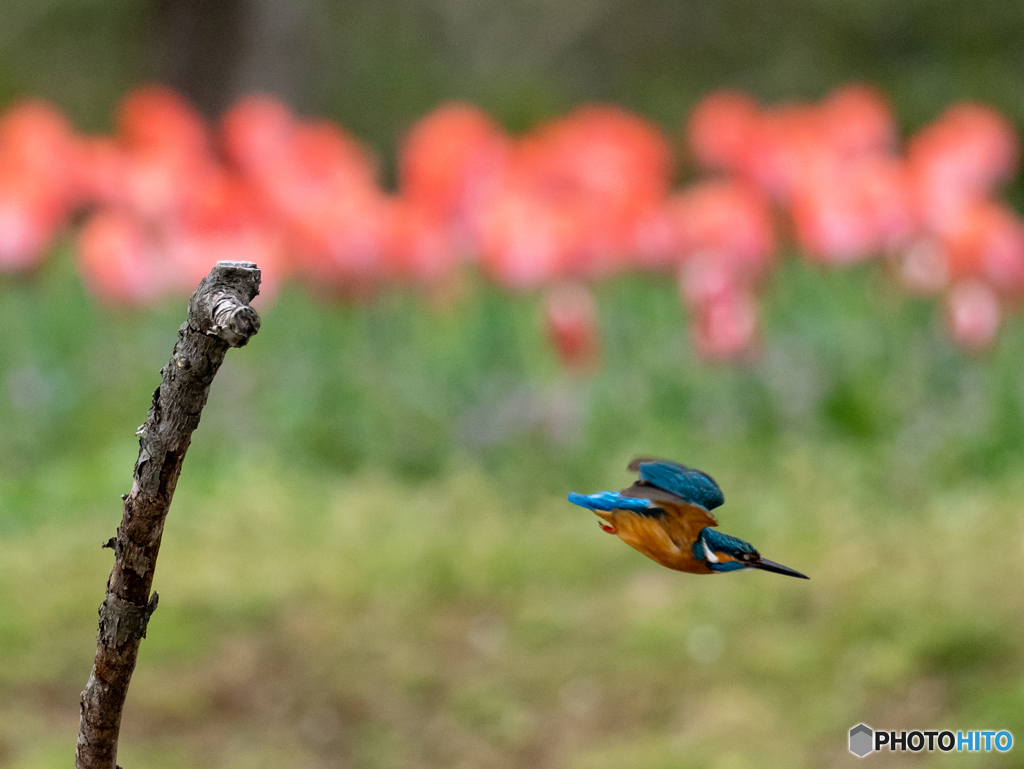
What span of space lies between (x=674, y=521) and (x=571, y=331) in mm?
1790

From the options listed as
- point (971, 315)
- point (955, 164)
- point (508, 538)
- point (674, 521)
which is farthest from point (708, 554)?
point (955, 164)

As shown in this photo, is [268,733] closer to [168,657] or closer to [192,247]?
[168,657]

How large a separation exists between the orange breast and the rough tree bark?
87mm

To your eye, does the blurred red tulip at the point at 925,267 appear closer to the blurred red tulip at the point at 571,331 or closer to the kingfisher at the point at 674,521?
the blurred red tulip at the point at 571,331

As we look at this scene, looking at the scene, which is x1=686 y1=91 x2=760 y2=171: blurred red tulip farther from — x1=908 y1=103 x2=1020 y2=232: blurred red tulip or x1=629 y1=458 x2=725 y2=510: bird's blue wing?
x1=629 y1=458 x2=725 y2=510: bird's blue wing

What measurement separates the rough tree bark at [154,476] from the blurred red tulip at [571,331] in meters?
1.71

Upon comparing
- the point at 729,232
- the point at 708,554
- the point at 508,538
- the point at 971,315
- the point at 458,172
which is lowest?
the point at 708,554

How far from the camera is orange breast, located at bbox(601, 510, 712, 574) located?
0.77 ft

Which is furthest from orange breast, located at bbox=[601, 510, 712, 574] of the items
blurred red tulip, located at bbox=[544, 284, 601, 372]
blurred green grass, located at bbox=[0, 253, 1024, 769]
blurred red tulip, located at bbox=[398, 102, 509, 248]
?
blurred red tulip, located at bbox=[398, 102, 509, 248]

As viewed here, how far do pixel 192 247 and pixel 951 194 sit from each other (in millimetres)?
1349

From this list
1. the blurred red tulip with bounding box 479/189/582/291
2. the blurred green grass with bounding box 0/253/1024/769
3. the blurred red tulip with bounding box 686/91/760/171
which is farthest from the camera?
the blurred red tulip with bounding box 686/91/760/171

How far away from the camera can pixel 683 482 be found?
240mm

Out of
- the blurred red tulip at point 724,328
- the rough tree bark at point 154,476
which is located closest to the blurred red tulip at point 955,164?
the blurred red tulip at point 724,328

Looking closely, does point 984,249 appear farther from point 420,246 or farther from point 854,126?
point 420,246
